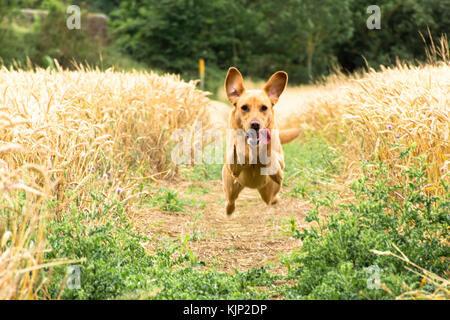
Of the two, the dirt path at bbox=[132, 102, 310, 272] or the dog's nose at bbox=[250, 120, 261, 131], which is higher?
the dog's nose at bbox=[250, 120, 261, 131]

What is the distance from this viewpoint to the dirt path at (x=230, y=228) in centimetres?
507

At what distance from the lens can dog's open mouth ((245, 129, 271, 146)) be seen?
5.06 metres

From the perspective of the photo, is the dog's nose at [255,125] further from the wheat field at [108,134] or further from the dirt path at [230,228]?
the wheat field at [108,134]

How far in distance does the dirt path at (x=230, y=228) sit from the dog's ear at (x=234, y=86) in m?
1.53

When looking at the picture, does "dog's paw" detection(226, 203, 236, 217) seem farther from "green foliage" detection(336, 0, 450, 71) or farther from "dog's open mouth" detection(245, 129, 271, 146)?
"green foliage" detection(336, 0, 450, 71)

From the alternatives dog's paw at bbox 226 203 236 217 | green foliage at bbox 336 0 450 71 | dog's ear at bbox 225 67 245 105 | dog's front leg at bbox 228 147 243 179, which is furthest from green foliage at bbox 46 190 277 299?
green foliage at bbox 336 0 450 71

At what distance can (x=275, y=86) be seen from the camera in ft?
18.4

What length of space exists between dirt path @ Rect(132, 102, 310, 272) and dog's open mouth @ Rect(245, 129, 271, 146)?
0.92 meters

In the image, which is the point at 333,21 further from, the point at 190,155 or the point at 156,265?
the point at 156,265

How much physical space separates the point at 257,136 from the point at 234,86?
0.77m

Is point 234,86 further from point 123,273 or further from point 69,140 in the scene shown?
point 123,273

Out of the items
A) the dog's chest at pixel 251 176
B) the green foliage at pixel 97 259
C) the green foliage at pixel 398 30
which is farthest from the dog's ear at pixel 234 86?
the green foliage at pixel 398 30

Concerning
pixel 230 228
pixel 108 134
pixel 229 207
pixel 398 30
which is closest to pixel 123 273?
pixel 108 134
